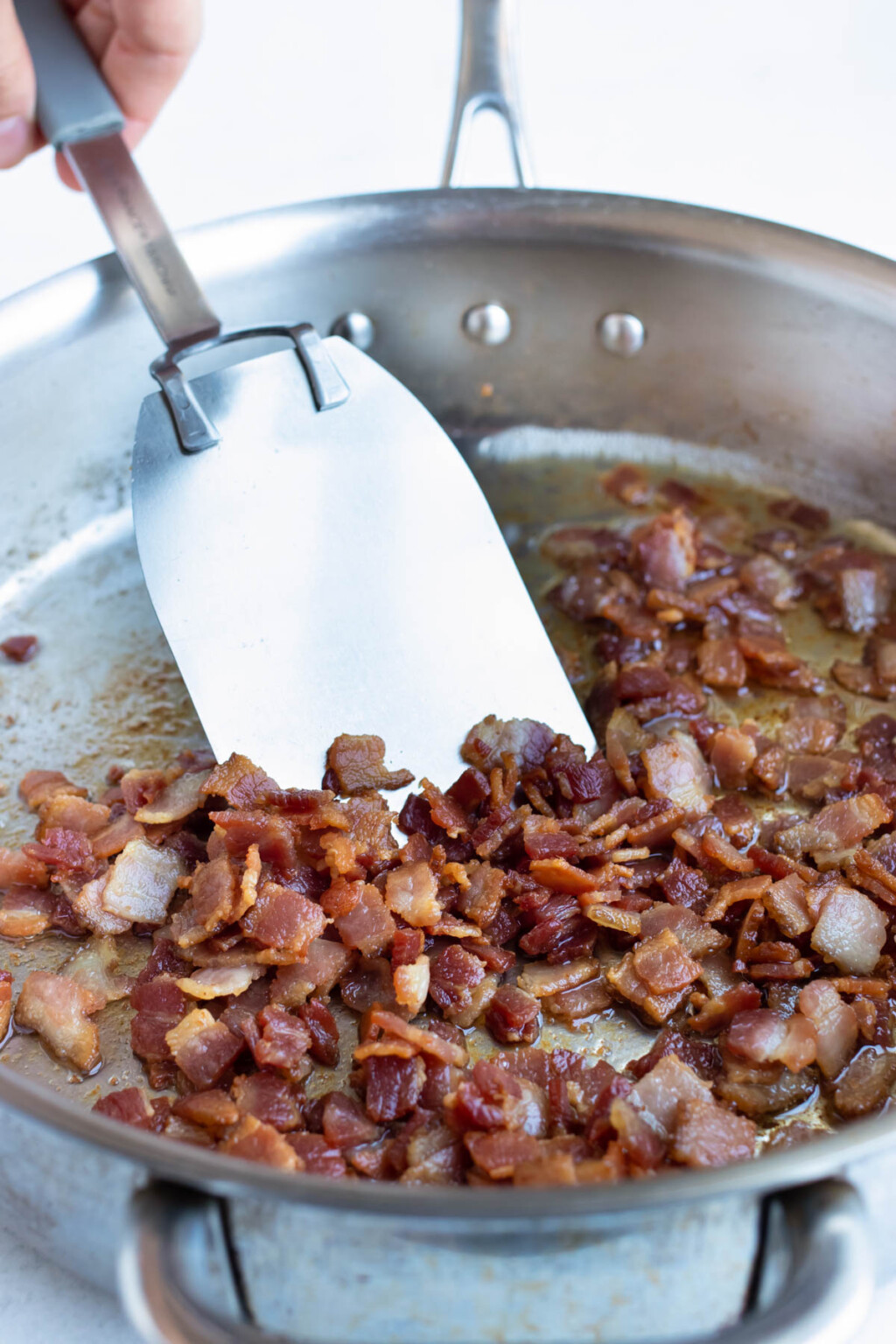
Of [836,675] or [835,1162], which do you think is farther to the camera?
[836,675]

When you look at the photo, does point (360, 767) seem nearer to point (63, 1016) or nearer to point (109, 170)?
point (63, 1016)

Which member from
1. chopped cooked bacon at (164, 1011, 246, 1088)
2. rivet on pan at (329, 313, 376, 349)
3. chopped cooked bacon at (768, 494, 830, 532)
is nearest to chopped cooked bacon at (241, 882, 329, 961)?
chopped cooked bacon at (164, 1011, 246, 1088)

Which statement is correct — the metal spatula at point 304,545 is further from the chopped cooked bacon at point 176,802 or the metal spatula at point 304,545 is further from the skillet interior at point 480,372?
the skillet interior at point 480,372

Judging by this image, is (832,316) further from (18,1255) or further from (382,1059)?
(18,1255)

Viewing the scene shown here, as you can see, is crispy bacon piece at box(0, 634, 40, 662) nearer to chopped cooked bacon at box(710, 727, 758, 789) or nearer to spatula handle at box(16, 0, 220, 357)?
spatula handle at box(16, 0, 220, 357)

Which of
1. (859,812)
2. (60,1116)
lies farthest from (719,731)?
(60,1116)

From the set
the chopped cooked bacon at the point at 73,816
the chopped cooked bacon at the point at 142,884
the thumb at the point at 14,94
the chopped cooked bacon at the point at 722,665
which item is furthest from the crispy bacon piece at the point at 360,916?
the thumb at the point at 14,94
